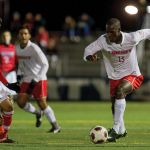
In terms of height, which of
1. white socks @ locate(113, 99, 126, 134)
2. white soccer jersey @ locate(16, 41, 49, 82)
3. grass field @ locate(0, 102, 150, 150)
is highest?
white soccer jersey @ locate(16, 41, 49, 82)

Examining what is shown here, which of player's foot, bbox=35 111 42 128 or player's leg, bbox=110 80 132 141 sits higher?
player's leg, bbox=110 80 132 141

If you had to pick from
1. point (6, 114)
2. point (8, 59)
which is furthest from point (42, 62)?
point (8, 59)

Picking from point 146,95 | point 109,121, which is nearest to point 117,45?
point 109,121

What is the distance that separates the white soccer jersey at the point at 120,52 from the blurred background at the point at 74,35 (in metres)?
8.82

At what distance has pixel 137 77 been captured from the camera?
1377 cm

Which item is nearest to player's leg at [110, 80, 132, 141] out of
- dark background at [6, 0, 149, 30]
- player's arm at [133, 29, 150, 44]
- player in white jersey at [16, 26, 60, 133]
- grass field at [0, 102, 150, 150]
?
grass field at [0, 102, 150, 150]

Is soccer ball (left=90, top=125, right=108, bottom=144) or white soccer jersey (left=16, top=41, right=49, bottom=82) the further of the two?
white soccer jersey (left=16, top=41, right=49, bottom=82)

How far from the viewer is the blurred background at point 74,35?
1122 inches

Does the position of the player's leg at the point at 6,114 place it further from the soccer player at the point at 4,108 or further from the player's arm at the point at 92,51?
the player's arm at the point at 92,51

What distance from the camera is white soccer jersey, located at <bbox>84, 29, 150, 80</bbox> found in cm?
1357

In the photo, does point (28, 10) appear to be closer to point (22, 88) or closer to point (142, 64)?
point (142, 64)

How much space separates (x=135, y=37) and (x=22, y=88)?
3489 mm

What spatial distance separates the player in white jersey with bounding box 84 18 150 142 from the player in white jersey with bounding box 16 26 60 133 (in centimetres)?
214

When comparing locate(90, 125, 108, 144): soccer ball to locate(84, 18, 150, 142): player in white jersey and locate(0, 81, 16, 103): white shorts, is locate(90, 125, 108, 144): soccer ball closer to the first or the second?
locate(84, 18, 150, 142): player in white jersey
